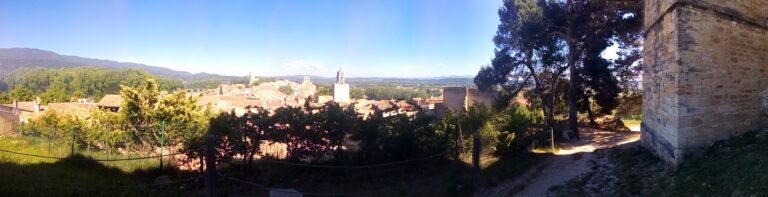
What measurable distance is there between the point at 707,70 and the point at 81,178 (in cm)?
1136

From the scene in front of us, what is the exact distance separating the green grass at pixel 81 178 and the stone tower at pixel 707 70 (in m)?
8.80

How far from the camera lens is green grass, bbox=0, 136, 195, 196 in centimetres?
679

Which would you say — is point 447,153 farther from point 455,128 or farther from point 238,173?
point 238,173

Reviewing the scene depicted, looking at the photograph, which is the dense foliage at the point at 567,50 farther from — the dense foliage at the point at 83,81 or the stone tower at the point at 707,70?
the dense foliage at the point at 83,81

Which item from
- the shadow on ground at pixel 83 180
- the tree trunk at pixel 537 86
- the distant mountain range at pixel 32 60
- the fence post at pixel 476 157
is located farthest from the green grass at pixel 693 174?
the distant mountain range at pixel 32 60

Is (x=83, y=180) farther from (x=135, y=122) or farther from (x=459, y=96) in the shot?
(x=459, y=96)

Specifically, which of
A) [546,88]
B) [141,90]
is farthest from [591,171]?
[141,90]

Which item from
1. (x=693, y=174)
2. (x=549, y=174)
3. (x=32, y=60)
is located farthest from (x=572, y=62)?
(x=32, y=60)

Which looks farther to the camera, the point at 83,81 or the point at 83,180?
the point at 83,81

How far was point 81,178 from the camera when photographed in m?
7.95

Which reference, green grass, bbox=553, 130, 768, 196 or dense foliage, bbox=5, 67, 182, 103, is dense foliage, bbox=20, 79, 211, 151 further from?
dense foliage, bbox=5, 67, 182, 103

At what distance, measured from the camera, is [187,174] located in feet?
30.6

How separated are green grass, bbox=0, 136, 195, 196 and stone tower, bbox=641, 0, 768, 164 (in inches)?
346

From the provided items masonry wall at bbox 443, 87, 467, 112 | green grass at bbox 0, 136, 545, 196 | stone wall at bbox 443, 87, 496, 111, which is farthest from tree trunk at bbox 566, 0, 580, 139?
masonry wall at bbox 443, 87, 467, 112
